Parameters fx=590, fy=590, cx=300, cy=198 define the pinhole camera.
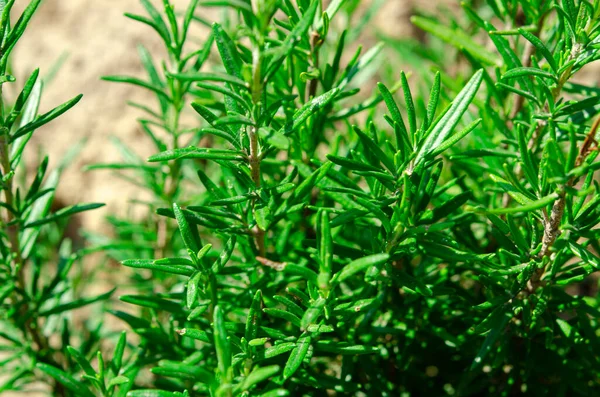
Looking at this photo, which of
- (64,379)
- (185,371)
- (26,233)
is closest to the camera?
(185,371)

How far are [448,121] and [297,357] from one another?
402 millimetres

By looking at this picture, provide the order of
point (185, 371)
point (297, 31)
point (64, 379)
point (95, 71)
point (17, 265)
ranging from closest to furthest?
point (297, 31), point (185, 371), point (64, 379), point (17, 265), point (95, 71)

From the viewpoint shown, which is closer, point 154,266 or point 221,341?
point 221,341

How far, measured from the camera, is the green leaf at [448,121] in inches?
33.4

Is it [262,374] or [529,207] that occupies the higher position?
[529,207]

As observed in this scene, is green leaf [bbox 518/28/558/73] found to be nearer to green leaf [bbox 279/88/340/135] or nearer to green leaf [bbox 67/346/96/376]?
green leaf [bbox 279/88/340/135]

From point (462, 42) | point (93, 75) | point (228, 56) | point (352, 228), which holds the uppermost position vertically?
point (93, 75)

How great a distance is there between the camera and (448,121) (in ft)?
2.81

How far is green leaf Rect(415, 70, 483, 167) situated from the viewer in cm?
85

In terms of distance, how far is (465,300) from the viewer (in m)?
1.10

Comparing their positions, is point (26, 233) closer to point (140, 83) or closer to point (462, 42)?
point (140, 83)

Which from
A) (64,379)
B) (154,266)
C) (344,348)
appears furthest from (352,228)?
(64,379)

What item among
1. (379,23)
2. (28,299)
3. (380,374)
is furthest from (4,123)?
(379,23)

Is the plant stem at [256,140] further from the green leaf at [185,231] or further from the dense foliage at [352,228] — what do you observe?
the green leaf at [185,231]
